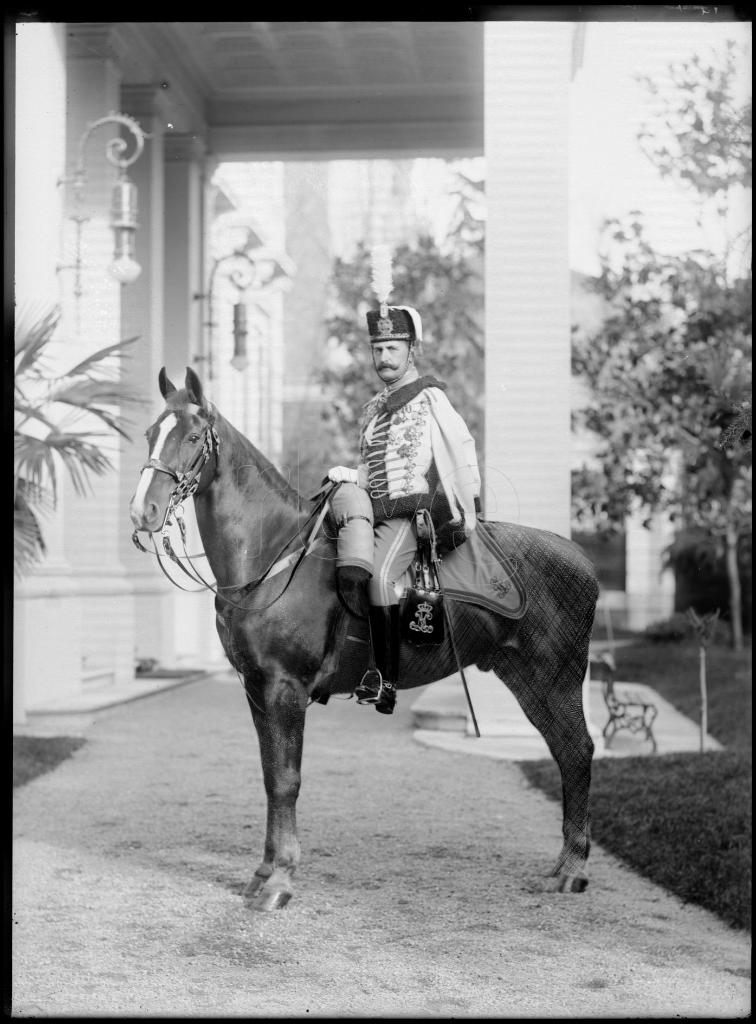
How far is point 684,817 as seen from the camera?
21.0ft

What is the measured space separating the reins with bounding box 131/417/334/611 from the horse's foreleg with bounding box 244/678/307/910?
0.33 meters

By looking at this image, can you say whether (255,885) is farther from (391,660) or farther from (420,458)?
(420,458)

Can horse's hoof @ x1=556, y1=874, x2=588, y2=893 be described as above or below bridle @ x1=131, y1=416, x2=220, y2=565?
below

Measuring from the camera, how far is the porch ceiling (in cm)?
500

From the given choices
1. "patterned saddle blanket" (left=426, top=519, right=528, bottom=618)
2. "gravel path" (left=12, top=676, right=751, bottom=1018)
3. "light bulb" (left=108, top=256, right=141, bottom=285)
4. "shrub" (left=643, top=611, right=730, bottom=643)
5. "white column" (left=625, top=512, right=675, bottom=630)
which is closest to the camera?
"gravel path" (left=12, top=676, right=751, bottom=1018)

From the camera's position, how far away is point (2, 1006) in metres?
4.11

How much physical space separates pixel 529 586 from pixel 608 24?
215 centimetres

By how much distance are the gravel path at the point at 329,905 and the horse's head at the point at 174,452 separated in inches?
57.1

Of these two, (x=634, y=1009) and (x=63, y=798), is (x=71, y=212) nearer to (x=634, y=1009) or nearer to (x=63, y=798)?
(x=63, y=798)

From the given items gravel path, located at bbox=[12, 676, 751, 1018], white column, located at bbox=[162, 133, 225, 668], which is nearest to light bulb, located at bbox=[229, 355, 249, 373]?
white column, located at bbox=[162, 133, 225, 668]

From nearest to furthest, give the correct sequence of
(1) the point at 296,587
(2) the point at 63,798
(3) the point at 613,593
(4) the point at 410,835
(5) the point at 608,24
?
(1) the point at 296,587
(5) the point at 608,24
(4) the point at 410,835
(2) the point at 63,798
(3) the point at 613,593

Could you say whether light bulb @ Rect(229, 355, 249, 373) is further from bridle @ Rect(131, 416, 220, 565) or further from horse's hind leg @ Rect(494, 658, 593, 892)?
horse's hind leg @ Rect(494, 658, 593, 892)

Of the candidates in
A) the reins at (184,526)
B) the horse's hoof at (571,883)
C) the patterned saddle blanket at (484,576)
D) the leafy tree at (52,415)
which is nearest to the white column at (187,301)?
the reins at (184,526)

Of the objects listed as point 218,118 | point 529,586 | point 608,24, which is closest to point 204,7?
point 218,118
